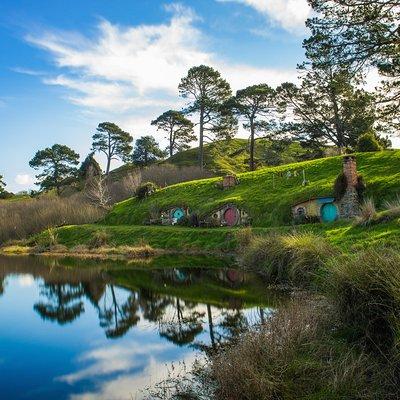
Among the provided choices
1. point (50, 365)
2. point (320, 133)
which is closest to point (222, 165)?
point (320, 133)

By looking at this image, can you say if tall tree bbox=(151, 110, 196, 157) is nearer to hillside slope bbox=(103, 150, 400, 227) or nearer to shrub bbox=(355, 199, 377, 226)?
hillside slope bbox=(103, 150, 400, 227)

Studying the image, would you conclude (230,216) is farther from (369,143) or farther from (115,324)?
(115,324)

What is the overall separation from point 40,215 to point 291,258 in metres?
49.7

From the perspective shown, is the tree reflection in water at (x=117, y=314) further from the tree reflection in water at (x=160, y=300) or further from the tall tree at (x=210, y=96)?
the tall tree at (x=210, y=96)

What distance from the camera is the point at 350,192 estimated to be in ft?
121

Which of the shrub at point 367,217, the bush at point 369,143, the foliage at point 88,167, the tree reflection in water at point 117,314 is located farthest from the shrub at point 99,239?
the foliage at point 88,167

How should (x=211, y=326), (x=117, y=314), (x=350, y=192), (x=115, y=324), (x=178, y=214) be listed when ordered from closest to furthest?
(x=211, y=326) < (x=115, y=324) < (x=117, y=314) < (x=350, y=192) < (x=178, y=214)

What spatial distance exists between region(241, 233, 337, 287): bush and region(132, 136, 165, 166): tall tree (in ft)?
230

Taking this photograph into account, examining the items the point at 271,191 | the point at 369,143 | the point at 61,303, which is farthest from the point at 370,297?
the point at 369,143

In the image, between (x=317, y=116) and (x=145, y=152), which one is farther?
(x=145, y=152)

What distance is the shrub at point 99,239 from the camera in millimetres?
48969

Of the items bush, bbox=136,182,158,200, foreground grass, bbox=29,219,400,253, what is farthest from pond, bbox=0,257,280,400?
bush, bbox=136,182,158,200

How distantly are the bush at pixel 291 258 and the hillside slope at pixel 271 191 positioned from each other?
14126 millimetres

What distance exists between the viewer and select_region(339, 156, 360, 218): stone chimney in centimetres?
3628
